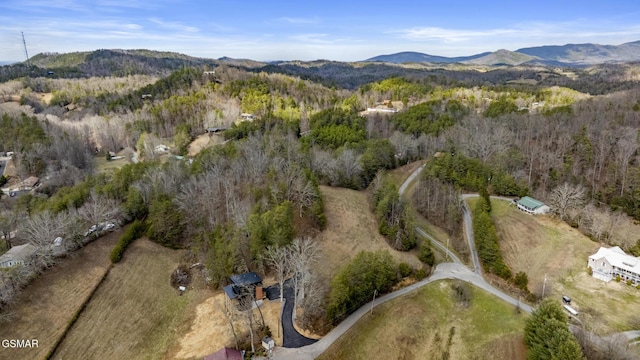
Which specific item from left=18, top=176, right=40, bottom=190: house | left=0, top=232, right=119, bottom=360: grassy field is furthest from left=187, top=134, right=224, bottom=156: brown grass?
left=0, top=232, right=119, bottom=360: grassy field

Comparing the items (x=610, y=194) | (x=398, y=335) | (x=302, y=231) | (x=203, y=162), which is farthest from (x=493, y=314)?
(x=203, y=162)

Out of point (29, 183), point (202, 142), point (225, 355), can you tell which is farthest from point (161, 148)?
point (225, 355)

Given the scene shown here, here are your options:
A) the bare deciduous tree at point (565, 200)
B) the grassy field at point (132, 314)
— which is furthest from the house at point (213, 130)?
the bare deciduous tree at point (565, 200)

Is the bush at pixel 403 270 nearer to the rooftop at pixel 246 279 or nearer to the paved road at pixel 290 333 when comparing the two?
the paved road at pixel 290 333

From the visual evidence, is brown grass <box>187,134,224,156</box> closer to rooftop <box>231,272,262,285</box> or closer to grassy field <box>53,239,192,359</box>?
grassy field <box>53,239,192,359</box>

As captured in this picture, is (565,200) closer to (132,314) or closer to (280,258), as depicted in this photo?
(280,258)
